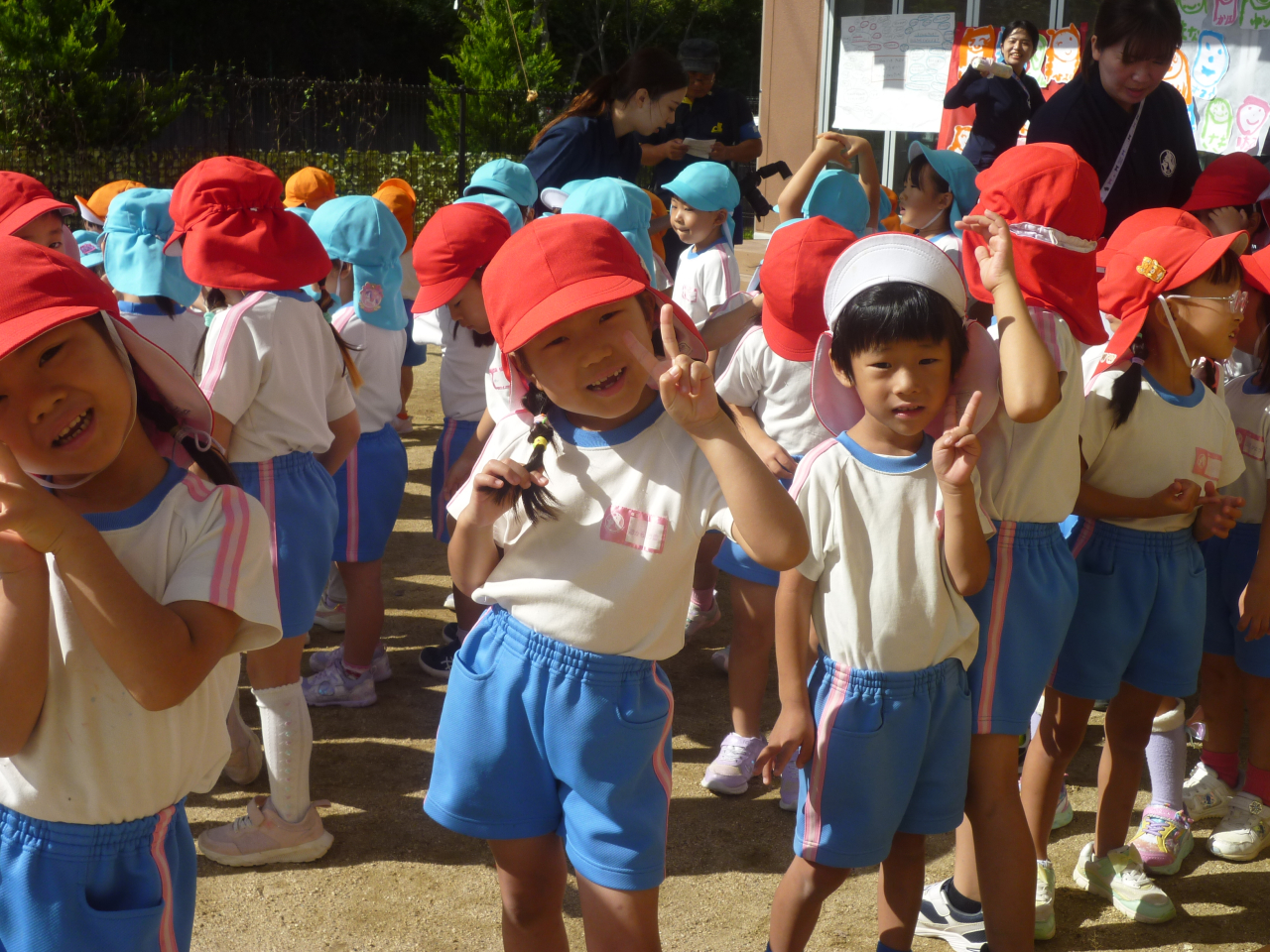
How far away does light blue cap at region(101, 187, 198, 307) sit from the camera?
347cm

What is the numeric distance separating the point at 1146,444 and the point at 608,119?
3011 mm

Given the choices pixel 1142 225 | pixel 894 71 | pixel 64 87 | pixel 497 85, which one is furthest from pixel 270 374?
pixel 497 85

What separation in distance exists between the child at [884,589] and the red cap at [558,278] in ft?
1.35

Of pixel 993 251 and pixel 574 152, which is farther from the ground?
pixel 574 152

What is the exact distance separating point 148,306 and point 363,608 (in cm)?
117

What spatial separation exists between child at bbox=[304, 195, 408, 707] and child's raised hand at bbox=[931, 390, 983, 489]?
2.21 meters

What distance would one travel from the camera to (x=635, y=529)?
187cm

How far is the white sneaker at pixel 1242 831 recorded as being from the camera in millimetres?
2953

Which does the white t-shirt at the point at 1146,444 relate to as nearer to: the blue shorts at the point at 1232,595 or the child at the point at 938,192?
the blue shorts at the point at 1232,595

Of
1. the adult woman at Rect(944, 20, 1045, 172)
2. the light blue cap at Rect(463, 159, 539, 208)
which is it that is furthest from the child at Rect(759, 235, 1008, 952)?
the adult woman at Rect(944, 20, 1045, 172)

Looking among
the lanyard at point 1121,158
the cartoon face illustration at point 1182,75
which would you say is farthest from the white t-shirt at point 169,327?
the cartoon face illustration at point 1182,75

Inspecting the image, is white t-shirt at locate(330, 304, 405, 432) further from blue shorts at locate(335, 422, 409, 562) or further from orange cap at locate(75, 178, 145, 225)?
orange cap at locate(75, 178, 145, 225)

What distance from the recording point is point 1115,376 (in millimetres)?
2559

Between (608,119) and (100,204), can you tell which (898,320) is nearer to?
(608,119)
